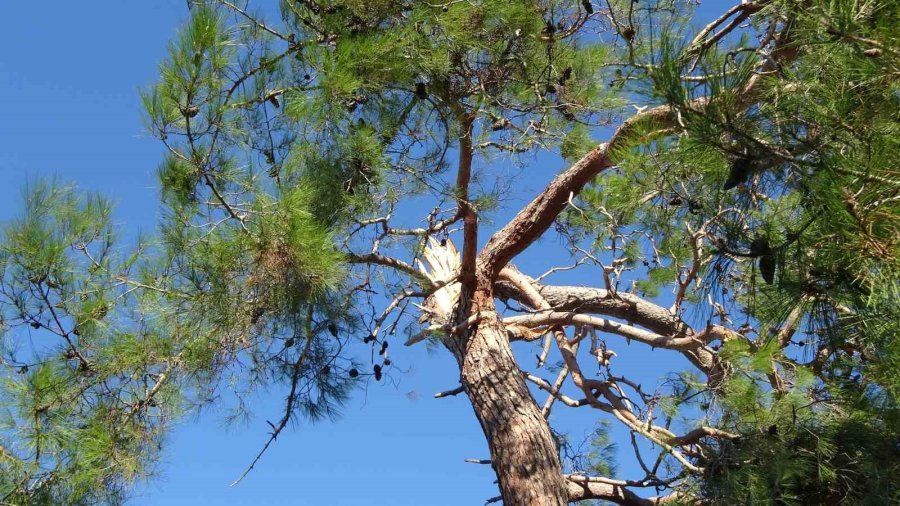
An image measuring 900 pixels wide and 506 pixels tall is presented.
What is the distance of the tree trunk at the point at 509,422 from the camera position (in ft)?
8.82

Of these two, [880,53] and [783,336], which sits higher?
[783,336]

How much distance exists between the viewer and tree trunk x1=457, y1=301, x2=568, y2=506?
2.69 metres

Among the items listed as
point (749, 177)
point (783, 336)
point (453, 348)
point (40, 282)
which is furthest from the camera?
point (453, 348)

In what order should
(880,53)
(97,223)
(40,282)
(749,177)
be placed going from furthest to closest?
(97,223) → (40,282) → (749,177) → (880,53)

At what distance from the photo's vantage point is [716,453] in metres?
2.74

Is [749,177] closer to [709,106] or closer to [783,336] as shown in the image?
[709,106]

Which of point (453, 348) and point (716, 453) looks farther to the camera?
point (453, 348)

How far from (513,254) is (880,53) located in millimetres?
1801

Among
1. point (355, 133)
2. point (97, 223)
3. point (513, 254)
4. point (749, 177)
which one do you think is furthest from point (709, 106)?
point (97, 223)

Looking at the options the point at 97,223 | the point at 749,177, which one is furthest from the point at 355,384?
the point at 749,177

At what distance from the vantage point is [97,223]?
2760mm

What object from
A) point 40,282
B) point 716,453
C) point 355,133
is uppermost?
point 355,133

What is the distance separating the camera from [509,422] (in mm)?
2822

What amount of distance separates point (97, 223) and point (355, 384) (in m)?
0.99
